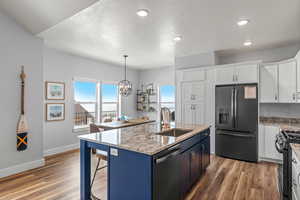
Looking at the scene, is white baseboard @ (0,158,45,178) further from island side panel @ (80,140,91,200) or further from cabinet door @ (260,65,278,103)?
cabinet door @ (260,65,278,103)

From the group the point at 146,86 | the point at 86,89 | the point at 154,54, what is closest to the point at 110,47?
the point at 154,54

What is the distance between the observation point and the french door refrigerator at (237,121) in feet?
11.8

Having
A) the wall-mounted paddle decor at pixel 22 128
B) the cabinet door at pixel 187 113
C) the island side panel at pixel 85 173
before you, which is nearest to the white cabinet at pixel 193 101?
the cabinet door at pixel 187 113

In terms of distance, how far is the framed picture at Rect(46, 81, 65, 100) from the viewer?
13.8ft

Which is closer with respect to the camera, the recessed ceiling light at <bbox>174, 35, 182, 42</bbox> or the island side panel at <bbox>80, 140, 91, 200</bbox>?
the island side panel at <bbox>80, 140, 91, 200</bbox>

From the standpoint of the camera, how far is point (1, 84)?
2.94 meters

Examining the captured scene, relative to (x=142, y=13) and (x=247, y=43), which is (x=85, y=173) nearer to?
(x=142, y=13)

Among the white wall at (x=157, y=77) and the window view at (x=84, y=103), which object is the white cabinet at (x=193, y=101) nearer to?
the white wall at (x=157, y=77)

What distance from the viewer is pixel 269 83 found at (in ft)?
12.3

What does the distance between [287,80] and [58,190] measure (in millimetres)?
4876

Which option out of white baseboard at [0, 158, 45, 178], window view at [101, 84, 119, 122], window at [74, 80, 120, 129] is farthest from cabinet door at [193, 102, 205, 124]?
white baseboard at [0, 158, 45, 178]

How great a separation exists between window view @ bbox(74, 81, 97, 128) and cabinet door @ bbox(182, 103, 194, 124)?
117 inches

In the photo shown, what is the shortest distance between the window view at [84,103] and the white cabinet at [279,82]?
15.8 feet

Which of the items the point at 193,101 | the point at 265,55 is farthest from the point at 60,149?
the point at 265,55
